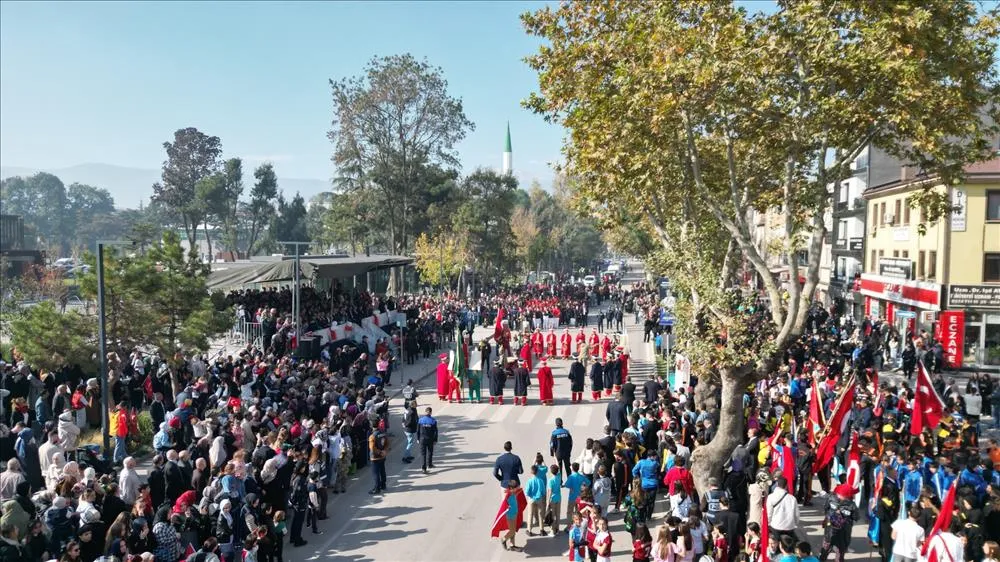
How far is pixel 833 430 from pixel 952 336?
60.4ft

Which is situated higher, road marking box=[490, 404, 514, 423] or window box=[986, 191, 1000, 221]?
window box=[986, 191, 1000, 221]

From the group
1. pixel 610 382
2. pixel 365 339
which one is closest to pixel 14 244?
pixel 365 339

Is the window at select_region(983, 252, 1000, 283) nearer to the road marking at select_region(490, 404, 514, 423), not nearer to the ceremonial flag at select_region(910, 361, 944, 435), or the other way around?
the ceremonial flag at select_region(910, 361, 944, 435)

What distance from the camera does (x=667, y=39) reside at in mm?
13078

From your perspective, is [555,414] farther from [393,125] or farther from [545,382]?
[393,125]

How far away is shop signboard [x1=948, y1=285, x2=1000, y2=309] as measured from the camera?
27453mm

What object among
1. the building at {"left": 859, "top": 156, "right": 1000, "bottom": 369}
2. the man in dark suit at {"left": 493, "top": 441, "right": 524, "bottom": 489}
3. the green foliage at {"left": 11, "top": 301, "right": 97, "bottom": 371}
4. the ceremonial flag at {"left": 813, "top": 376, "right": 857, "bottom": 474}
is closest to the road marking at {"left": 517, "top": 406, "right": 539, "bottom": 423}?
the man in dark suit at {"left": 493, "top": 441, "right": 524, "bottom": 489}

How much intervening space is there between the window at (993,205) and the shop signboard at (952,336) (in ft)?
12.3

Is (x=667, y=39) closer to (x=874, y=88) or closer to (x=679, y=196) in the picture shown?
(x=874, y=88)

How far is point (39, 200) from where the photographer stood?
138 m

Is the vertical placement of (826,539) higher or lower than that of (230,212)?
lower

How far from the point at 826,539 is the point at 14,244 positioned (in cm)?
7858

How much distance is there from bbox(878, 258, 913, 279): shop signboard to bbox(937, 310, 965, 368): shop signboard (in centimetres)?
424

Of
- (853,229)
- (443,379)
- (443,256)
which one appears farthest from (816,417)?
(443,256)
